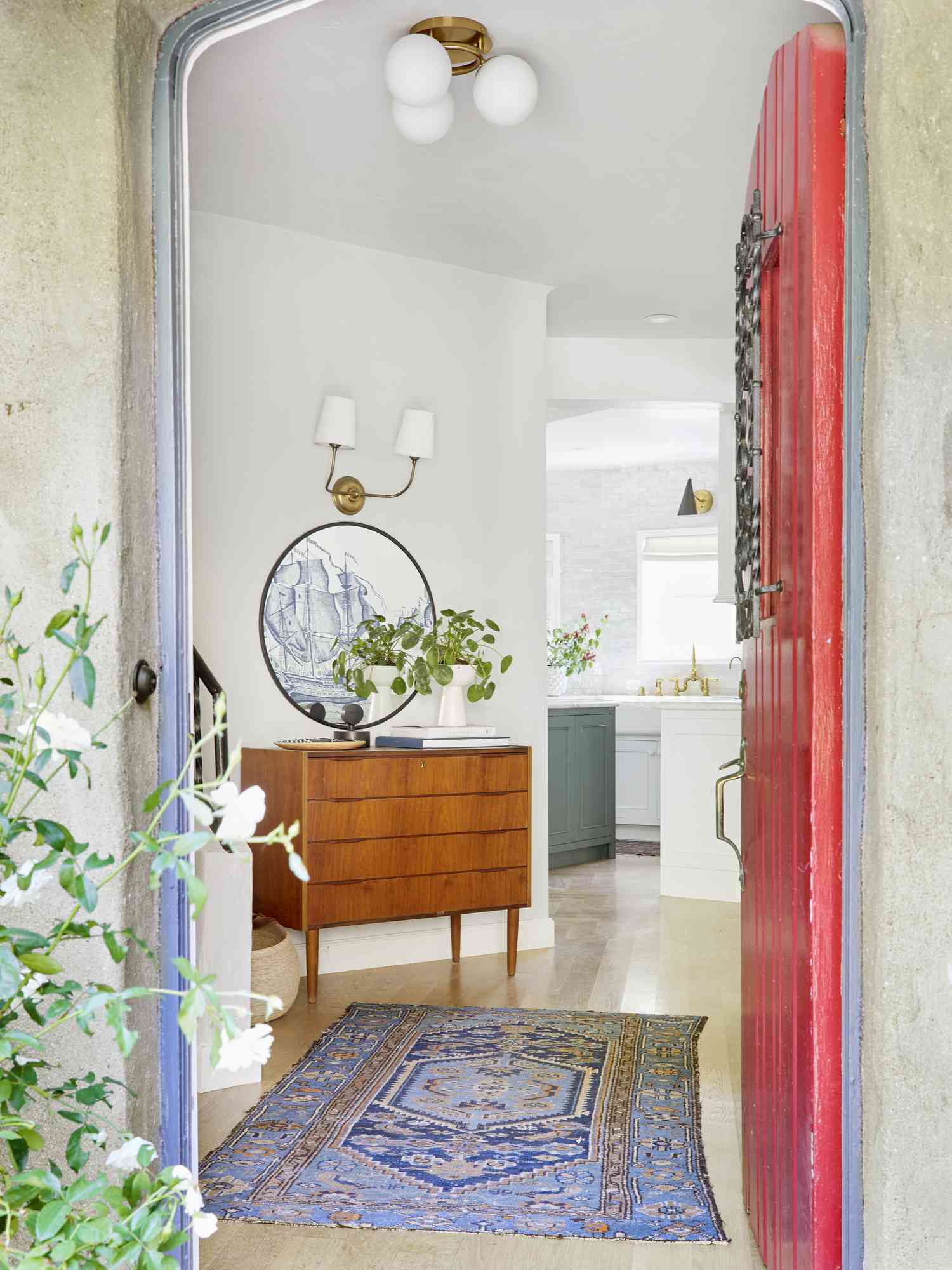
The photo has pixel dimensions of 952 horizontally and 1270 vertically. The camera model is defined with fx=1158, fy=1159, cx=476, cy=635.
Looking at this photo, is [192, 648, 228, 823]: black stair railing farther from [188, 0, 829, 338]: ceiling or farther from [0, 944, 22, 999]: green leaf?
[0, 944, 22, 999]: green leaf

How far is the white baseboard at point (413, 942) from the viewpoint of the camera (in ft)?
14.3

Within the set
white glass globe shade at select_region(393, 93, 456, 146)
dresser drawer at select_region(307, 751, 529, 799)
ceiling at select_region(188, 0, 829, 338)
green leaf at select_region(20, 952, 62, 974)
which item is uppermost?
ceiling at select_region(188, 0, 829, 338)

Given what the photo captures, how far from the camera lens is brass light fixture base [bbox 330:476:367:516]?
4.46 m

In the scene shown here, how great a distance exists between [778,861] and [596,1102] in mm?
1380

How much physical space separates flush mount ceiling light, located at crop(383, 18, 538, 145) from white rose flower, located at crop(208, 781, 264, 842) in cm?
248

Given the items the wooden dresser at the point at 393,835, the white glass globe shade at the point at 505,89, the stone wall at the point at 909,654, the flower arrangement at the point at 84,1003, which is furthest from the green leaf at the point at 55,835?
the wooden dresser at the point at 393,835

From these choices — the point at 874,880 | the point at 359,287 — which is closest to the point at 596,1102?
the point at 874,880

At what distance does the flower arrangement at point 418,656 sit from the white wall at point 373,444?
0.77 ft

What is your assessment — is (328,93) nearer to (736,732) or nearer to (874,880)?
(874,880)

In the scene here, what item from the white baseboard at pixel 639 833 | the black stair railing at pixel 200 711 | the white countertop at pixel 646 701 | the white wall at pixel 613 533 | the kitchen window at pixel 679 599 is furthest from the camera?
the white wall at pixel 613 533

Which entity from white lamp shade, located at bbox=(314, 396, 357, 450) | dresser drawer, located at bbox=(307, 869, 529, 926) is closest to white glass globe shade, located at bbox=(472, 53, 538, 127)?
white lamp shade, located at bbox=(314, 396, 357, 450)

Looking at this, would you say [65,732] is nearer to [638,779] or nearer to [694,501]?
[638,779]

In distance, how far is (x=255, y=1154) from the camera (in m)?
2.60

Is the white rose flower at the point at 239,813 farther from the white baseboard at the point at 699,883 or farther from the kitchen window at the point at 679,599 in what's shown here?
the kitchen window at the point at 679,599
